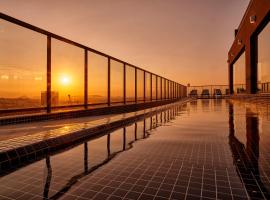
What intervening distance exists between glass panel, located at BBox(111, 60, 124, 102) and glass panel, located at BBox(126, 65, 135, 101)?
1.49ft

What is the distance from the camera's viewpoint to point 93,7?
9.47m

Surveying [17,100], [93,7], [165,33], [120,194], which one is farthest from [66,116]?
[165,33]

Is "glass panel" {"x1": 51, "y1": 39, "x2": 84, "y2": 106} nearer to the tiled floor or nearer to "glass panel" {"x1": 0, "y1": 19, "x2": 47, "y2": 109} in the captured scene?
"glass panel" {"x1": 0, "y1": 19, "x2": 47, "y2": 109}

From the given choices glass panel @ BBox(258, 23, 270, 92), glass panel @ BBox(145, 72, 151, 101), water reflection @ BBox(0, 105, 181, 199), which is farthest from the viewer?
glass panel @ BBox(145, 72, 151, 101)

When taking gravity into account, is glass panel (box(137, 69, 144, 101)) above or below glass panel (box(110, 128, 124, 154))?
above

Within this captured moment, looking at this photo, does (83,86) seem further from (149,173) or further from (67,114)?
(149,173)

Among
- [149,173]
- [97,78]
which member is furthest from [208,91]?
[149,173]

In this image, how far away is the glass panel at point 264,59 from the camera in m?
8.70

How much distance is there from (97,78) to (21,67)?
243 centimetres

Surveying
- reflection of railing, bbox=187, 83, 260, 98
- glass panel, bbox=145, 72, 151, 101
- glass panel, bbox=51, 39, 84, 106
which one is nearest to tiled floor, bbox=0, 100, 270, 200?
glass panel, bbox=51, 39, 84, 106

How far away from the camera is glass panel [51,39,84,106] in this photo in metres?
4.84

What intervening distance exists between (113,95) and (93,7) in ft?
15.5

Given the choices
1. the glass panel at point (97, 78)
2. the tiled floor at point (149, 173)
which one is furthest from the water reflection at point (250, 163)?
the glass panel at point (97, 78)

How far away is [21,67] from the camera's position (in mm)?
4480
